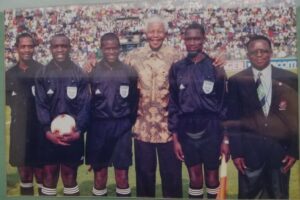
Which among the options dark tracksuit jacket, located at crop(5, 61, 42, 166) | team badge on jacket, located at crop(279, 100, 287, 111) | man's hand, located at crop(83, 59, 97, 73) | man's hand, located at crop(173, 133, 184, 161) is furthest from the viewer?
dark tracksuit jacket, located at crop(5, 61, 42, 166)

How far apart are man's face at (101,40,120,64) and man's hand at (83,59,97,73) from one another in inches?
3.7

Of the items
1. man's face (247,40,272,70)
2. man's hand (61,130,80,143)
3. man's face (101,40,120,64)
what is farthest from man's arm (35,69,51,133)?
man's face (247,40,272,70)

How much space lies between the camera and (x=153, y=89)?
3.29 metres

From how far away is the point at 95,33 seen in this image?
3.38m

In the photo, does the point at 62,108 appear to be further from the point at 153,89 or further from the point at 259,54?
the point at 259,54

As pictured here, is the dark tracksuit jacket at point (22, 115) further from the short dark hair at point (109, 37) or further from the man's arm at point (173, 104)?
the man's arm at point (173, 104)

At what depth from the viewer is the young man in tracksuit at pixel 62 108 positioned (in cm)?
340

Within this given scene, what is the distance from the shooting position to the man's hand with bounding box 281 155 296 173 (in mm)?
3180

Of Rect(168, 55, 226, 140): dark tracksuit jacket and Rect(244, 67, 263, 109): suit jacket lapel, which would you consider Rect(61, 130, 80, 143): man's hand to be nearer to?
Rect(168, 55, 226, 140): dark tracksuit jacket

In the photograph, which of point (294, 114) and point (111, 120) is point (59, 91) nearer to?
point (111, 120)

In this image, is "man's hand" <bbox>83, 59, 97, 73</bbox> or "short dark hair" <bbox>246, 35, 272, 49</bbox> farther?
"man's hand" <bbox>83, 59, 97, 73</bbox>

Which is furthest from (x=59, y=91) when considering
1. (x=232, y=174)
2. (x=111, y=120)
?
(x=232, y=174)

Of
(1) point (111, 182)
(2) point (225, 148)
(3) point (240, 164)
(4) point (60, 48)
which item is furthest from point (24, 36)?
(3) point (240, 164)

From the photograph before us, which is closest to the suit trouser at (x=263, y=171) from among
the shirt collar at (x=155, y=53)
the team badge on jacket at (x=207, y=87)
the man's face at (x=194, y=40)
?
the team badge on jacket at (x=207, y=87)
